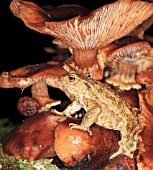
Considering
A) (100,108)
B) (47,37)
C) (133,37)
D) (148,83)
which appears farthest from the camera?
(47,37)

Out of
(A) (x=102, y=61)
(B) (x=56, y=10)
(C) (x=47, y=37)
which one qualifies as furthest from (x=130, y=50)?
(C) (x=47, y=37)

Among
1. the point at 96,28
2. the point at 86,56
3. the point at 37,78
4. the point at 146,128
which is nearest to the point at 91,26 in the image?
the point at 96,28

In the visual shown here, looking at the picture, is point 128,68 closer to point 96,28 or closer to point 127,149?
point 96,28

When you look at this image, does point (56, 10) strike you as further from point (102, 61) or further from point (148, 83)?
point (148, 83)

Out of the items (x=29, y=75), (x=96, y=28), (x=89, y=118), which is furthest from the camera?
(x=29, y=75)

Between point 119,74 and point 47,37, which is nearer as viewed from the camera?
point 119,74

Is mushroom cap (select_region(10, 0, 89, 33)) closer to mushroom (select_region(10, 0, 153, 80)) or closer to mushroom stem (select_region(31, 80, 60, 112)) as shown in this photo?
mushroom (select_region(10, 0, 153, 80))

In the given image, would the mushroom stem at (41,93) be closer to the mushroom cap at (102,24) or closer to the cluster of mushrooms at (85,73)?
the cluster of mushrooms at (85,73)
